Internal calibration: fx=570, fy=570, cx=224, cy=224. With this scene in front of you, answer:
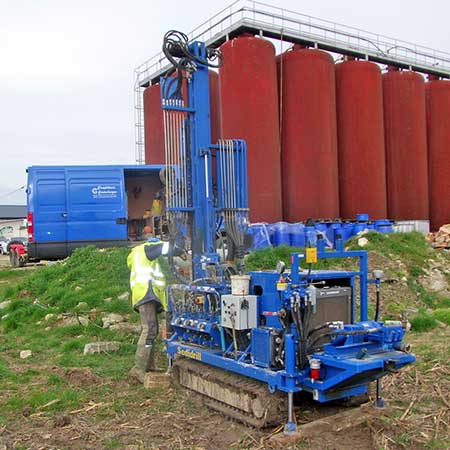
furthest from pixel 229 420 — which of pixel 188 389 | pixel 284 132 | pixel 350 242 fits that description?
pixel 284 132


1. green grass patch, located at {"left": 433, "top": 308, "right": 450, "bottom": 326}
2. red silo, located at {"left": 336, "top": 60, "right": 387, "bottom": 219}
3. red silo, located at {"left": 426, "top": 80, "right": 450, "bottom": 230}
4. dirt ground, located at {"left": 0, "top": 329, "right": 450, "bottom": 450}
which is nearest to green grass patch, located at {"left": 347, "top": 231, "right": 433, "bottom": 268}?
green grass patch, located at {"left": 433, "top": 308, "right": 450, "bottom": 326}

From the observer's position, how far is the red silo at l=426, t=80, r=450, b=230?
2470cm

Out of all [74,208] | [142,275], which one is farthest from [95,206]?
[142,275]

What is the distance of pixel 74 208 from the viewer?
14273 mm

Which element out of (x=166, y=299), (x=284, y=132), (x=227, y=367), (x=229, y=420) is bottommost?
(x=229, y=420)

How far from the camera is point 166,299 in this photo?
7.20 metres

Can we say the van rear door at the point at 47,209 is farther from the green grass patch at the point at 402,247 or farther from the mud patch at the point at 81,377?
the mud patch at the point at 81,377

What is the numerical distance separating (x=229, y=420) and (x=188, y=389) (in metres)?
0.94

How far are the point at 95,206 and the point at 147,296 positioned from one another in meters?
7.66

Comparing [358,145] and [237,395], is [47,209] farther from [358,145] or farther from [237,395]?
[358,145]

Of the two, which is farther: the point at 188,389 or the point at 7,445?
the point at 188,389

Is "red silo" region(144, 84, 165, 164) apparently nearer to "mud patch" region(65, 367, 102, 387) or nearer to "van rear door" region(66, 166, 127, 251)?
"van rear door" region(66, 166, 127, 251)

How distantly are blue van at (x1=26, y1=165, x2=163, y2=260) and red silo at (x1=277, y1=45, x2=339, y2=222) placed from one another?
635 centimetres

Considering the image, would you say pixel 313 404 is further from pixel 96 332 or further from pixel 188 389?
pixel 96 332
